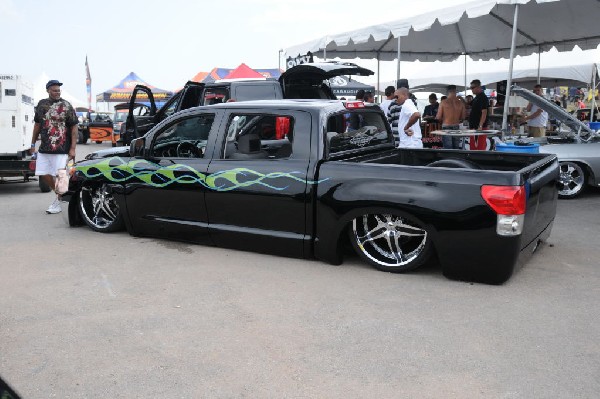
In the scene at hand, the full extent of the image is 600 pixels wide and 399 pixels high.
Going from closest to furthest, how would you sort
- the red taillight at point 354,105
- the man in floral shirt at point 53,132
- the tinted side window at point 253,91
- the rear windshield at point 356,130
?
the rear windshield at point 356,130 → the red taillight at point 354,105 → the man in floral shirt at point 53,132 → the tinted side window at point 253,91

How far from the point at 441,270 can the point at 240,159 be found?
2134 millimetres

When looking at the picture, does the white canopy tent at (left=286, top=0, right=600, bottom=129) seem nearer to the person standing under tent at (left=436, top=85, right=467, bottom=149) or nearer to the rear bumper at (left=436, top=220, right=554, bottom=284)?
the person standing under tent at (left=436, top=85, right=467, bottom=149)

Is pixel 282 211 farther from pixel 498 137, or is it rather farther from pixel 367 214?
pixel 498 137

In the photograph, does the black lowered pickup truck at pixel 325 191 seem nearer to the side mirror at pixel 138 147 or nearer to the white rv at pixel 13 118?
the side mirror at pixel 138 147

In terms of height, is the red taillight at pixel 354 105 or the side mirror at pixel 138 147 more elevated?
the red taillight at pixel 354 105

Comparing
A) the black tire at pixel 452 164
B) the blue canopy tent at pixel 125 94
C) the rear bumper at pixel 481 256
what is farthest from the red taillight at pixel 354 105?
the blue canopy tent at pixel 125 94

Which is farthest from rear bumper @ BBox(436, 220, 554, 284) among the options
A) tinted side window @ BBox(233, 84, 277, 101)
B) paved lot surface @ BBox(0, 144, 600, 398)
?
tinted side window @ BBox(233, 84, 277, 101)

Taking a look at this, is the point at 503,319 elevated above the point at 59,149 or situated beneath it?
situated beneath

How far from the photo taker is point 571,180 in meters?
8.82

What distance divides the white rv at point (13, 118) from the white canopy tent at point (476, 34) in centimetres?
720

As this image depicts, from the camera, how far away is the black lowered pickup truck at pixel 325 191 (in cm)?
446

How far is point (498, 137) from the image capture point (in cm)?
981

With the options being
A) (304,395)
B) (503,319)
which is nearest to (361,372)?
(304,395)

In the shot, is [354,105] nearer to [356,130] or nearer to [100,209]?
[356,130]
